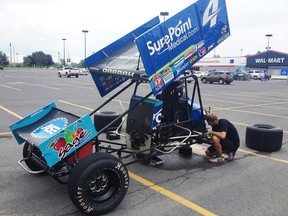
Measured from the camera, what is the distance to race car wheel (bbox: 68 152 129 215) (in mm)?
3793

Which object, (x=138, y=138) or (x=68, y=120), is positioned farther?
(x=138, y=138)

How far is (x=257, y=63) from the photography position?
6962 cm

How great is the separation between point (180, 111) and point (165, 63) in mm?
1222

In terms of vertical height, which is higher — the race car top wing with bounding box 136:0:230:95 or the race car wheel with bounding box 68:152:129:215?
the race car top wing with bounding box 136:0:230:95

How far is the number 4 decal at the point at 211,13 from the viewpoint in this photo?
5.57 m

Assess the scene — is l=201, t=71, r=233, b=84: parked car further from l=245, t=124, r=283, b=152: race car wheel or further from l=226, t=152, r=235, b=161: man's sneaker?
l=226, t=152, r=235, b=161: man's sneaker

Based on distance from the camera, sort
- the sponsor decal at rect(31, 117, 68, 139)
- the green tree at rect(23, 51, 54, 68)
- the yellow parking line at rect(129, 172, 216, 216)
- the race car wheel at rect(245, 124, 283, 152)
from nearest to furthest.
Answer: the yellow parking line at rect(129, 172, 216, 216) < the sponsor decal at rect(31, 117, 68, 139) < the race car wheel at rect(245, 124, 283, 152) < the green tree at rect(23, 51, 54, 68)

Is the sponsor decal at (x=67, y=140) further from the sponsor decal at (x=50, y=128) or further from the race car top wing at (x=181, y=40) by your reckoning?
the race car top wing at (x=181, y=40)

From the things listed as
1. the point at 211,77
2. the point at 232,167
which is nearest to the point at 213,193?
the point at 232,167

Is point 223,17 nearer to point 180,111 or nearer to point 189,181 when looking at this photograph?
point 180,111

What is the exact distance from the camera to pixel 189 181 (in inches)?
203

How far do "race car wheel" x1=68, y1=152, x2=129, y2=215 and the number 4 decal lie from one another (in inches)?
120

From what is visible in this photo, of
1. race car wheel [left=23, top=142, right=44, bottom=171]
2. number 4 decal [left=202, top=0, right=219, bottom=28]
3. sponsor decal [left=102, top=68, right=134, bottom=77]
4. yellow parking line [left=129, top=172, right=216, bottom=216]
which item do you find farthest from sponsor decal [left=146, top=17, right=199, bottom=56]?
race car wheel [left=23, top=142, right=44, bottom=171]

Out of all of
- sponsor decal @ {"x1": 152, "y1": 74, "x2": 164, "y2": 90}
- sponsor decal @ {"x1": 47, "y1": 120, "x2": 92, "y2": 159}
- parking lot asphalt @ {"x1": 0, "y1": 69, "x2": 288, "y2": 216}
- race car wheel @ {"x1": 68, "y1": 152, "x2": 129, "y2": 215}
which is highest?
sponsor decal @ {"x1": 152, "y1": 74, "x2": 164, "y2": 90}
